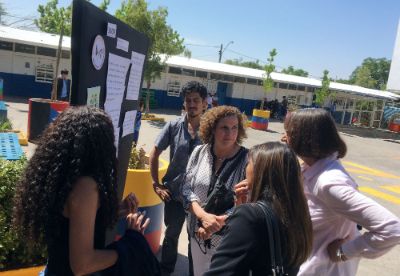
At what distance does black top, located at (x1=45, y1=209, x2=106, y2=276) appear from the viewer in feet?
5.55

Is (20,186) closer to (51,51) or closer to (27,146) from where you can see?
(27,146)

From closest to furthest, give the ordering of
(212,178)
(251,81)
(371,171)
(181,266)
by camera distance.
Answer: (212,178), (181,266), (371,171), (251,81)

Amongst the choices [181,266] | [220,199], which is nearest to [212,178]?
[220,199]

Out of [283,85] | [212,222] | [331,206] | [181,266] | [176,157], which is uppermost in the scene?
[283,85]

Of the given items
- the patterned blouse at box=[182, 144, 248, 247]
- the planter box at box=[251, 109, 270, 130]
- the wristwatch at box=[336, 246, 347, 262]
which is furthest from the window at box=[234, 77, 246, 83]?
the wristwatch at box=[336, 246, 347, 262]

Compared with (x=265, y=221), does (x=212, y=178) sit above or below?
below

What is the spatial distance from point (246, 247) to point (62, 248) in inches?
30.4

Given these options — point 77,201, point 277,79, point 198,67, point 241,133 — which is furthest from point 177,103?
point 77,201

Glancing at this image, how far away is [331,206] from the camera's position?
2.16 metres

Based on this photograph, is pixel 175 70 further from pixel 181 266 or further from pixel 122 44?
pixel 122 44

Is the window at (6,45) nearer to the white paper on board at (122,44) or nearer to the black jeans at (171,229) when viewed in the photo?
the black jeans at (171,229)

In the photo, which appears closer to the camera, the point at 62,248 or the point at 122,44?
the point at 62,248

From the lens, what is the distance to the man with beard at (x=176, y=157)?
3.68m

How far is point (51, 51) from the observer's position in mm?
22594
